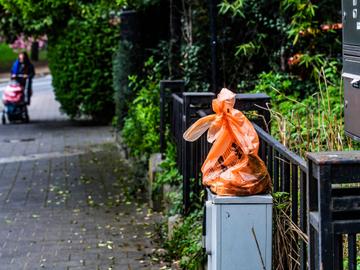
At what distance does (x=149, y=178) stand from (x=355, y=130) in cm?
460

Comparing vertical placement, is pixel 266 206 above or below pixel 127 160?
above

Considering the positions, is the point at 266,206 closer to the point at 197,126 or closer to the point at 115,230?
the point at 197,126

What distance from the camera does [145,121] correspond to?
1019 centimetres

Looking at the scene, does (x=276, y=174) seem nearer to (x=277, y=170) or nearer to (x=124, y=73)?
(x=277, y=170)

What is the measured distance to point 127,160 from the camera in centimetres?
1212

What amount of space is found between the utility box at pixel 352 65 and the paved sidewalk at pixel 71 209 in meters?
2.24

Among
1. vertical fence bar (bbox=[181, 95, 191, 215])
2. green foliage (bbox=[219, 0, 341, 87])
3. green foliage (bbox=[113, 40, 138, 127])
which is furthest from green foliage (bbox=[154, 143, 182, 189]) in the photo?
green foliage (bbox=[113, 40, 138, 127])

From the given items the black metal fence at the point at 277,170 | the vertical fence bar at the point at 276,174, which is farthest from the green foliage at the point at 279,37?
the vertical fence bar at the point at 276,174

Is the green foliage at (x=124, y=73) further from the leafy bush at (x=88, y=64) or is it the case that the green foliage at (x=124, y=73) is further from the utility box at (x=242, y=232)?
the utility box at (x=242, y=232)

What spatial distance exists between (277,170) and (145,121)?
575 centimetres

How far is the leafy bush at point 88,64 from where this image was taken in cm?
1730

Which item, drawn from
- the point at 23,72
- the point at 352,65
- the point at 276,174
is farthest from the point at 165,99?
the point at 23,72

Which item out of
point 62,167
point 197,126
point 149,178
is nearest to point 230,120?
point 197,126

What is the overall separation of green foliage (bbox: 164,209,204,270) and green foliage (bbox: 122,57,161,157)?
10.2 ft
